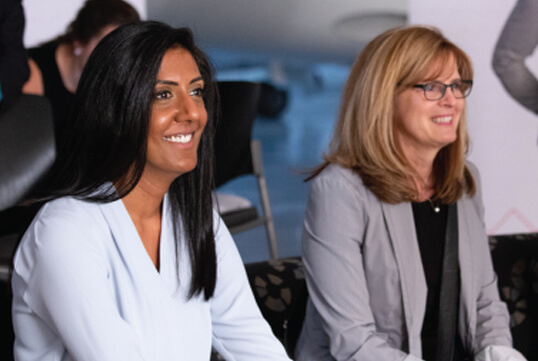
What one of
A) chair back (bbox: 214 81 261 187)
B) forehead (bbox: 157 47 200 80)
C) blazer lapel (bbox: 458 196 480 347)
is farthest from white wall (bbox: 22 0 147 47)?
blazer lapel (bbox: 458 196 480 347)

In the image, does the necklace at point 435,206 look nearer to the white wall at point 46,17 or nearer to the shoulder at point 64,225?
the shoulder at point 64,225

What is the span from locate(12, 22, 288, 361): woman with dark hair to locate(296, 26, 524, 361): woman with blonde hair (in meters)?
0.28

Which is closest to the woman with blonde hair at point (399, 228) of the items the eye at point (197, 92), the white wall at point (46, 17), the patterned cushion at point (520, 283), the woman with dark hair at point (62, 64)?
the patterned cushion at point (520, 283)

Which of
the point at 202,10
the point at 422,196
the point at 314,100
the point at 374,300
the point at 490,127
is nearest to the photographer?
the point at 374,300

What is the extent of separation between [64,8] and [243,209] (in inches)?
44.2

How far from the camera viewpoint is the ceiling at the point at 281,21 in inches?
157

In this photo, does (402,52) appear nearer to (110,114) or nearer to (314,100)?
(110,114)

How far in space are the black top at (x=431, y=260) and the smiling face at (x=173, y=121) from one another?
0.64 m

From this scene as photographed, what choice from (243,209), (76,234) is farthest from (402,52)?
(243,209)

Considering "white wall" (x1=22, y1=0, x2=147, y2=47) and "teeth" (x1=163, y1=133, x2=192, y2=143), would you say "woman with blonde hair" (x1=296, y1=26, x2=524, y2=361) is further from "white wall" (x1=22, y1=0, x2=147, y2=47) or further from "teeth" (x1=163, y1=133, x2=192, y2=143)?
"white wall" (x1=22, y1=0, x2=147, y2=47)

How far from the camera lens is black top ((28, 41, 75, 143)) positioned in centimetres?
243

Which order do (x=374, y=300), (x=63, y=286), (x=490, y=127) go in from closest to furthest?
(x=63, y=286) < (x=374, y=300) < (x=490, y=127)

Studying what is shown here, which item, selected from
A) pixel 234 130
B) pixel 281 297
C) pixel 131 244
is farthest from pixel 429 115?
pixel 234 130

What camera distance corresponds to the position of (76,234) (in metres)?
0.85
